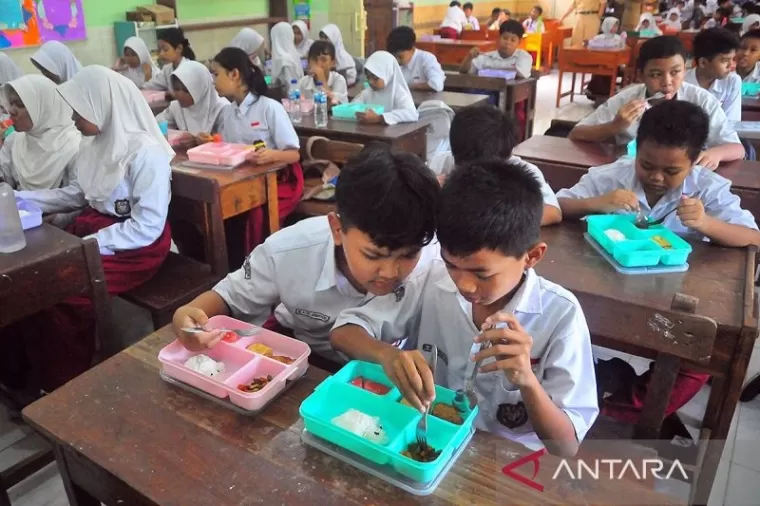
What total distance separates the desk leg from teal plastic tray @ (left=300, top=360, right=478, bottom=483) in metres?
1.60

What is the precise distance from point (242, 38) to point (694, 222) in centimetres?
493

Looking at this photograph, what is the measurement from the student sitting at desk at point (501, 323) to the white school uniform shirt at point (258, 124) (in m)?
1.94

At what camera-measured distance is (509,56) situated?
5.56 metres

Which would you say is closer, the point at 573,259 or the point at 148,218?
the point at 573,259

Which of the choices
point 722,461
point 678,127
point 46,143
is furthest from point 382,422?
point 46,143

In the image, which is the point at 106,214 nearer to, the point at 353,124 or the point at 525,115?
the point at 353,124

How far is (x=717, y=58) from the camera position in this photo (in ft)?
10.4

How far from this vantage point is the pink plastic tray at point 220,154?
2430 mm

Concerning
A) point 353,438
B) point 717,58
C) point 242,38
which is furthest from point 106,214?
point 242,38

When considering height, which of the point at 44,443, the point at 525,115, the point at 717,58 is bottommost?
the point at 44,443

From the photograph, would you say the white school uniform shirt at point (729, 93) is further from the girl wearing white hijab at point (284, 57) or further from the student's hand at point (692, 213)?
the girl wearing white hijab at point (284, 57)

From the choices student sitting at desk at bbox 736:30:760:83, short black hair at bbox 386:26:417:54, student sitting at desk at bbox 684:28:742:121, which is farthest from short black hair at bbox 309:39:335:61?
student sitting at desk at bbox 736:30:760:83

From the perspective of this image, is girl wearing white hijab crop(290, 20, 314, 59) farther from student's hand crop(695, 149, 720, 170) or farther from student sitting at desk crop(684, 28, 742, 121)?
student's hand crop(695, 149, 720, 170)

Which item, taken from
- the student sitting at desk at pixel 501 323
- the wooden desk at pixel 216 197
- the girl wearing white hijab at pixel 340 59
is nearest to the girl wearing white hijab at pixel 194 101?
the wooden desk at pixel 216 197
